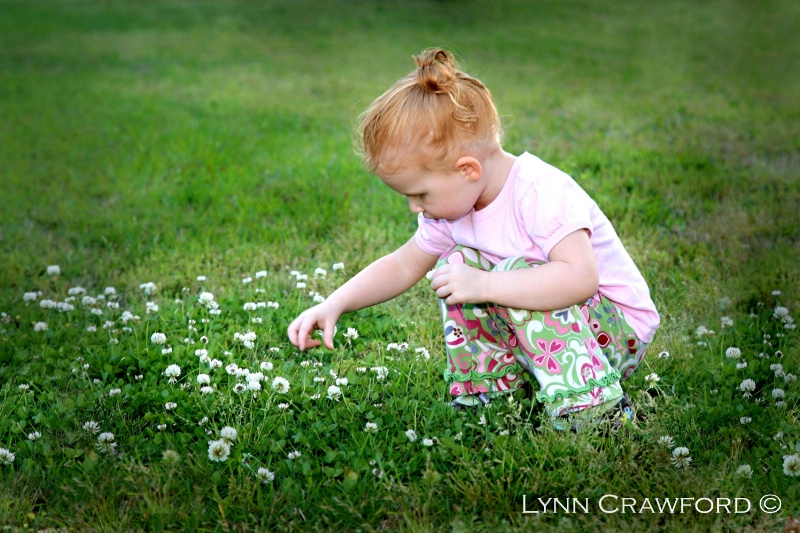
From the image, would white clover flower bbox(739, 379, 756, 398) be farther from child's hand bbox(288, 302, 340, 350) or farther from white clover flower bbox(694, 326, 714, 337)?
child's hand bbox(288, 302, 340, 350)

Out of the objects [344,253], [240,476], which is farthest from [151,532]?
[344,253]

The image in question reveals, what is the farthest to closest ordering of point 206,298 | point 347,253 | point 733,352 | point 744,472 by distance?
point 347,253 → point 206,298 → point 733,352 → point 744,472

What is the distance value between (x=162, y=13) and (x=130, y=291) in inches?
656

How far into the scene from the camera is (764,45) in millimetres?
13875

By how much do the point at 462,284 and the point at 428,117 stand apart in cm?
59

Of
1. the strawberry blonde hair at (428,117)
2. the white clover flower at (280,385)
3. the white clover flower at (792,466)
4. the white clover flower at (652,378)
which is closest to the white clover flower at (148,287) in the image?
the white clover flower at (280,385)

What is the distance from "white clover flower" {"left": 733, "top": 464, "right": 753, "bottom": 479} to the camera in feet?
9.30

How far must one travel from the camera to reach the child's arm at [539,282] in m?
2.95

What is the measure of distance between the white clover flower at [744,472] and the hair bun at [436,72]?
1.60 m

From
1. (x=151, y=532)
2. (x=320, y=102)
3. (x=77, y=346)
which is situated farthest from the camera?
(x=320, y=102)

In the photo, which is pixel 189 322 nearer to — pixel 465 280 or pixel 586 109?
pixel 465 280

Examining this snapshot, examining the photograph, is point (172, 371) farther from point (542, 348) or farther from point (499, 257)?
point (542, 348)

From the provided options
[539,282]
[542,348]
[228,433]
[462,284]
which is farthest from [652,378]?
[228,433]

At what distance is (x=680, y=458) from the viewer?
2.94 metres
